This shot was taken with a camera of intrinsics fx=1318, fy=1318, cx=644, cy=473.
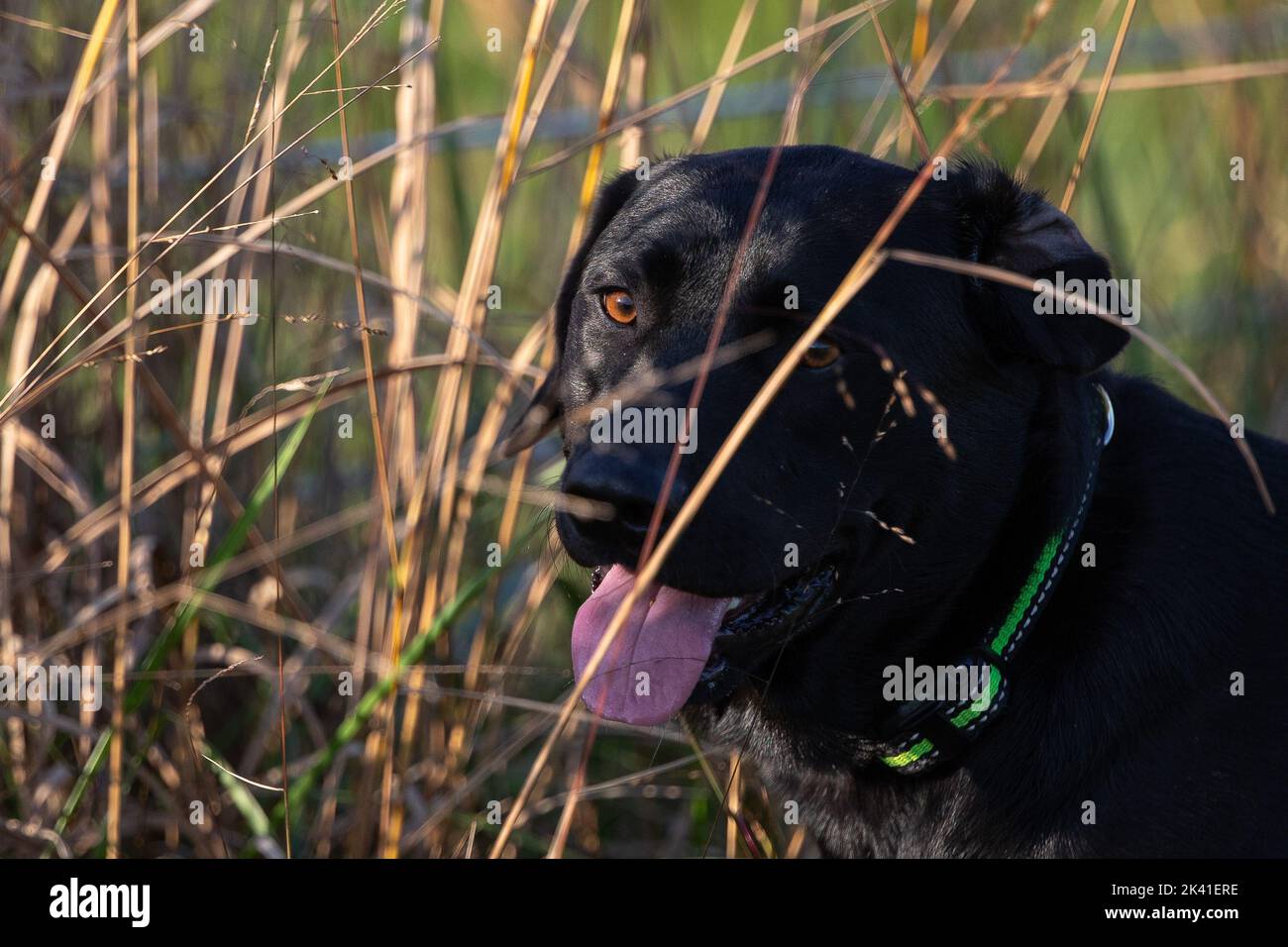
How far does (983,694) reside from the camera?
210 cm

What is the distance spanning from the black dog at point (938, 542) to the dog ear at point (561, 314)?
9.4 inches

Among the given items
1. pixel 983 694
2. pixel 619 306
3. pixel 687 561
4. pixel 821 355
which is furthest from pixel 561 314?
pixel 983 694

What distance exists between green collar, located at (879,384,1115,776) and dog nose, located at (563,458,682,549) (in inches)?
23.0

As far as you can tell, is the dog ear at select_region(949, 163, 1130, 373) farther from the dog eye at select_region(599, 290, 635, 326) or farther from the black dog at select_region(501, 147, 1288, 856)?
the dog eye at select_region(599, 290, 635, 326)

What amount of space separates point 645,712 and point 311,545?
5.79 feet

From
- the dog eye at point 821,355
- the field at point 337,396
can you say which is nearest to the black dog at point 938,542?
the dog eye at point 821,355

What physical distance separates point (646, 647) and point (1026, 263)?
2.97ft

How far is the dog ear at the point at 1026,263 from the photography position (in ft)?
6.88

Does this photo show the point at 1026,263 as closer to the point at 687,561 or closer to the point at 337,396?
the point at 687,561

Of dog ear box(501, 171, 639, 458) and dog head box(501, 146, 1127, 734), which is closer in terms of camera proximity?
dog head box(501, 146, 1127, 734)

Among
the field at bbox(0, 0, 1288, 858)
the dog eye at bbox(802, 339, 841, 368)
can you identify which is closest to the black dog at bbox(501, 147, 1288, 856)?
the dog eye at bbox(802, 339, 841, 368)

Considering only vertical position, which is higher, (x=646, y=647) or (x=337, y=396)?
(x=337, y=396)

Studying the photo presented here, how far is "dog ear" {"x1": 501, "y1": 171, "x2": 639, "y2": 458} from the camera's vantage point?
2557mm

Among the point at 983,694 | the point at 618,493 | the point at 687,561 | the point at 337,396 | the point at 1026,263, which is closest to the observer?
the point at 618,493
